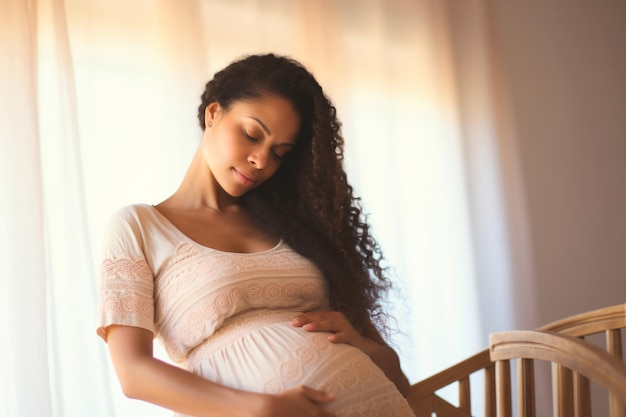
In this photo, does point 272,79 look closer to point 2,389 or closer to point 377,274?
point 377,274

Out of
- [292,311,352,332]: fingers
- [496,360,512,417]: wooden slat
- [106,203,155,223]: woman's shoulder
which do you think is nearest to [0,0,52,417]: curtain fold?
[106,203,155,223]: woman's shoulder

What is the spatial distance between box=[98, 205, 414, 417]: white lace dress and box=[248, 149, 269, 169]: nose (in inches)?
6.7

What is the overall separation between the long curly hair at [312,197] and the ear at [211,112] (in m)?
0.01

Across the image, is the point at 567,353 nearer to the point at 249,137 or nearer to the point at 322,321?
the point at 322,321

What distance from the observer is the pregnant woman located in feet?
3.87

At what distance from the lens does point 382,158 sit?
2307 millimetres

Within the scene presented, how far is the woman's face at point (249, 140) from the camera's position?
4.58 feet

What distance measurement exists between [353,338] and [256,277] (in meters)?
0.21

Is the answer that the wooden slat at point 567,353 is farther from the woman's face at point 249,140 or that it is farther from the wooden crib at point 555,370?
the woman's face at point 249,140

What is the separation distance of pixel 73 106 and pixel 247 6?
2.04 ft

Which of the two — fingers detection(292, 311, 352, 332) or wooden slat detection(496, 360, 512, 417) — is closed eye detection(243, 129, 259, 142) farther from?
wooden slat detection(496, 360, 512, 417)

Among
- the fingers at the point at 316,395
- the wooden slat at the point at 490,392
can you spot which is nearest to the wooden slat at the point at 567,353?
the wooden slat at the point at 490,392

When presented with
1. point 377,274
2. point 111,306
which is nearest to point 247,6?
point 377,274

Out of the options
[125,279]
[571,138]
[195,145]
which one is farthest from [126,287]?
[571,138]
